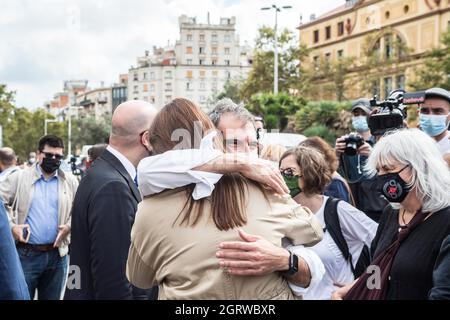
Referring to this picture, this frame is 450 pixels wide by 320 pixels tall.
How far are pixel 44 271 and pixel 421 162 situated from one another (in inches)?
150

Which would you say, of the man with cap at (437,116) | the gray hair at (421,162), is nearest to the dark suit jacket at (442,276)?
the gray hair at (421,162)

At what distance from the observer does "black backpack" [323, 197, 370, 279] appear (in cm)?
385

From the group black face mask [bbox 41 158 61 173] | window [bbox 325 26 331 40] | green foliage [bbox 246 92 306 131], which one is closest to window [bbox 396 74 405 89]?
green foliage [bbox 246 92 306 131]

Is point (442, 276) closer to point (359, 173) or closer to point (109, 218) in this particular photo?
point (109, 218)

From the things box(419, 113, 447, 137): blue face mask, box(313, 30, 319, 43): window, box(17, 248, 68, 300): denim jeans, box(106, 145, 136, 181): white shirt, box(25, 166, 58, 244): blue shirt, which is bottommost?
box(17, 248, 68, 300): denim jeans

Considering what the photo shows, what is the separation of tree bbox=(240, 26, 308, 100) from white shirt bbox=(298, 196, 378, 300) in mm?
37815

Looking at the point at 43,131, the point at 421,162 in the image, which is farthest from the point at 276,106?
the point at 43,131

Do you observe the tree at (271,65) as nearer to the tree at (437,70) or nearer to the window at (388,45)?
the window at (388,45)

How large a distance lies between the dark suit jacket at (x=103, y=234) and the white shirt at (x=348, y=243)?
4.13ft

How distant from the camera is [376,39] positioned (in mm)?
45906

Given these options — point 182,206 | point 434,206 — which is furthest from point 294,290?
point 434,206

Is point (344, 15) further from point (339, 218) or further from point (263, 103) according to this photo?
point (339, 218)

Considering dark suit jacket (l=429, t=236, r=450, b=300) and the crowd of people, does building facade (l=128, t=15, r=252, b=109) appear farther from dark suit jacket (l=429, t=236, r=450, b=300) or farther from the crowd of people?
dark suit jacket (l=429, t=236, r=450, b=300)

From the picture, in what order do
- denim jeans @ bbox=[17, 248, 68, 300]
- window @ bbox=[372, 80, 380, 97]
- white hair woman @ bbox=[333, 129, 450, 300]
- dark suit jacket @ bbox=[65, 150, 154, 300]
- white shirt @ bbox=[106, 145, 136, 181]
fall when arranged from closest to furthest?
white hair woman @ bbox=[333, 129, 450, 300] < dark suit jacket @ bbox=[65, 150, 154, 300] < white shirt @ bbox=[106, 145, 136, 181] < denim jeans @ bbox=[17, 248, 68, 300] < window @ bbox=[372, 80, 380, 97]
